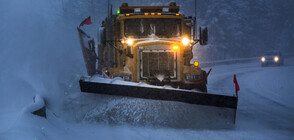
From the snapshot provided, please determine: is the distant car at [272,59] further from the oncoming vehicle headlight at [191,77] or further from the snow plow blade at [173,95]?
the snow plow blade at [173,95]

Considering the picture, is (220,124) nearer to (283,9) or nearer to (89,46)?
(89,46)

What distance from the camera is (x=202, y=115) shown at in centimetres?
500

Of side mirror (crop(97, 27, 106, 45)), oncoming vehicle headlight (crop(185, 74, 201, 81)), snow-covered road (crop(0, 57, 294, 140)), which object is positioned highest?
side mirror (crop(97, 27, 106, 45))

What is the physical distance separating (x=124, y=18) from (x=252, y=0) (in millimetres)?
47802

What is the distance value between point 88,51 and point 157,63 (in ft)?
12.2

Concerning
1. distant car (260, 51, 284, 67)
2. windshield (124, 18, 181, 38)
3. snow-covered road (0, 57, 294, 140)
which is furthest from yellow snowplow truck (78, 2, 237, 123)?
distant car (260, 51, 284, 67)

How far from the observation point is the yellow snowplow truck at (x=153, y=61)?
4.34 metres

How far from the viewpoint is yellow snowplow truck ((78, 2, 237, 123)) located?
4.34 metres

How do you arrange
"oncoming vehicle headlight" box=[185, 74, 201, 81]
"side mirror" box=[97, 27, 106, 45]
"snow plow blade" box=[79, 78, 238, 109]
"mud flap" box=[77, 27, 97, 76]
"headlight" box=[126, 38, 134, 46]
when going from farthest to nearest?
1. "mud flap" box=[77, 27, 97, 76]
2. "side mirror" box=[97, 27, 106, 45]
3. "headlight" box=[126, 38, 134, 46]
4. "oncoming vehicle headlight" box=[185, 74, 201, 81]
5. "snow plow blade" box=[79, 78, 238, 109]

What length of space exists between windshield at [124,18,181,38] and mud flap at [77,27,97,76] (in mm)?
2111

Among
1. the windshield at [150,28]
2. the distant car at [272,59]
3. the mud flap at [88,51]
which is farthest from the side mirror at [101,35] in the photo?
the distant car at [272,59]

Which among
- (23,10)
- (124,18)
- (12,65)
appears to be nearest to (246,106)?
(124,18)

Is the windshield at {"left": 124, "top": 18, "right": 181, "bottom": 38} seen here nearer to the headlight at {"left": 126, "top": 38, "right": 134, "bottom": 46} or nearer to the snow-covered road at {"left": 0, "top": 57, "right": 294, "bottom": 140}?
the headlight at {"left": 126, "top": 38, "right": 134, "bottom": 46}

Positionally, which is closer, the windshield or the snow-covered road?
the snow-covered road
